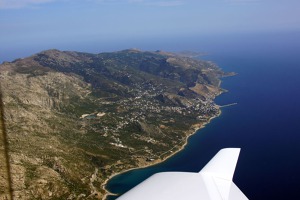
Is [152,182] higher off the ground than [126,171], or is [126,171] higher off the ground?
[152,182]

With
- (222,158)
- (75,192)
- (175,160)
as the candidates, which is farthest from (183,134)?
(222,158)

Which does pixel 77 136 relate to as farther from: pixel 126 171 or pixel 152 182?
pixel 152 182

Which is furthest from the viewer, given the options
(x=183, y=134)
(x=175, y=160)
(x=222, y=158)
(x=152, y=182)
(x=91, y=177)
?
(x=183, y=134)

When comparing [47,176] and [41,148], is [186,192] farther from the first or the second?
[41,148]


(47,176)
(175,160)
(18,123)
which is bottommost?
(175,160)

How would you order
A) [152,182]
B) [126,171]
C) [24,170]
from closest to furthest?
[152,182] < [24,170] < [126,171]

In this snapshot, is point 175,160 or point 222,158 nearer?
point 222,158
